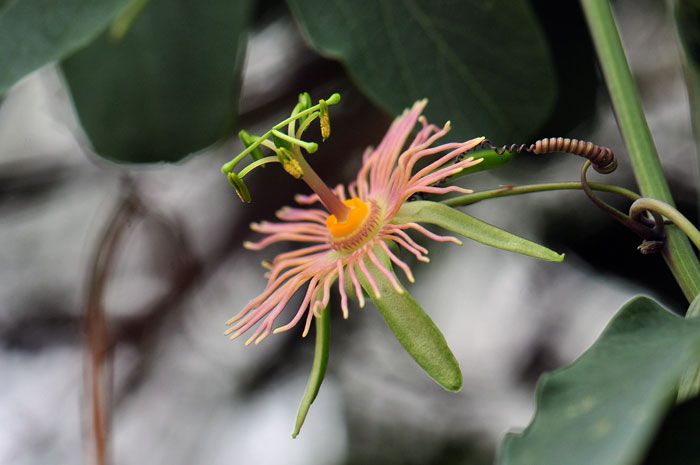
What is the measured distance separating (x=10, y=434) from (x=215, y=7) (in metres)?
0.85

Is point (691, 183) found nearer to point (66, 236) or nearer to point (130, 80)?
point (130, 80)

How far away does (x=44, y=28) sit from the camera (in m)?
0.60

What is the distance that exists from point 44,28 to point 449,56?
33 cm

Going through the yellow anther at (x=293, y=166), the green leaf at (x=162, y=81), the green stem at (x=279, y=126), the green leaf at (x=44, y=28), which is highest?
the green leaf at (x=44, y=28)

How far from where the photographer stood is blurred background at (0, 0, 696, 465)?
1049mm

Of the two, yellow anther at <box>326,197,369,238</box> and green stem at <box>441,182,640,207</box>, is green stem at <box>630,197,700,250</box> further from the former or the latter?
yellow anther at <box>326,197,369,238</box>

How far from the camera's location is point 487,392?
1.27m

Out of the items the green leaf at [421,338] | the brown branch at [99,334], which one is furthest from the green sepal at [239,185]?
the brown branch at [99,334]

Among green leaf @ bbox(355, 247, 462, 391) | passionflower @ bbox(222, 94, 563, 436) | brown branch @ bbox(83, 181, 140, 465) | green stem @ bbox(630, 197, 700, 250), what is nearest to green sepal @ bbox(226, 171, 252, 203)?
passionflower @ bbox(222, 94, 563, 436)

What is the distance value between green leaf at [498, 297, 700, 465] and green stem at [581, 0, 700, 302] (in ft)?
0.15

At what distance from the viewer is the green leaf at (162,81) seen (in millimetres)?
794

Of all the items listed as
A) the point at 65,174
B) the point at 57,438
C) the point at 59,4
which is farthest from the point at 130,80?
the point at 57,438

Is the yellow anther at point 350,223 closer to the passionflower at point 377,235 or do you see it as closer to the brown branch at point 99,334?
the passionflower at point 377,235

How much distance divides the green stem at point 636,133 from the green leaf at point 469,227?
7 cm
